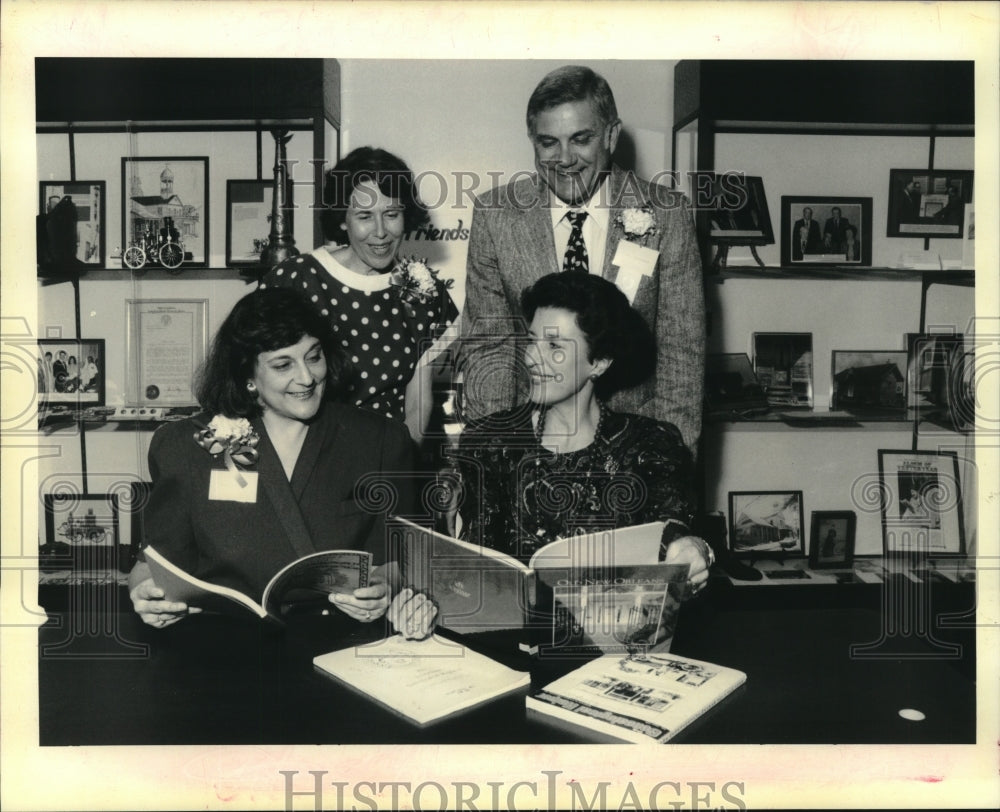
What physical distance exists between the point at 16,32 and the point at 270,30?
623 mm

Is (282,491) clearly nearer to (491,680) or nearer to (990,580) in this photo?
(491,680)

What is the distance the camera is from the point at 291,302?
2.20m

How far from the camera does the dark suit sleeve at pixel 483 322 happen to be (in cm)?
228

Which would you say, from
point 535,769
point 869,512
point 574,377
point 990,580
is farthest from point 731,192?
point 535,769

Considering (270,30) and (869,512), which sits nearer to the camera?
(270,30)

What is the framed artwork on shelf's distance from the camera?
228 centimetres

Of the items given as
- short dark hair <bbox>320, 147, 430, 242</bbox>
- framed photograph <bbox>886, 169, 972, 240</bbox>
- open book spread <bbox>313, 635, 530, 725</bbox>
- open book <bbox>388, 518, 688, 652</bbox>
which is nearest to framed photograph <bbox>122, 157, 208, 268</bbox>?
short dark hair <bbox>320, 147, 430, 242</bbox>

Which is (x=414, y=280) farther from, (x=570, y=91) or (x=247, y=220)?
(x=570, y=91)

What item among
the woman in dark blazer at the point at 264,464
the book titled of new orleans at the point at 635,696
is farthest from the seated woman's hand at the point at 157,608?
the book titled of new orleans at the point at 635,696

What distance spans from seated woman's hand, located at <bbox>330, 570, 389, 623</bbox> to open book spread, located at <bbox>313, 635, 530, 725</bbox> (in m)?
0.09

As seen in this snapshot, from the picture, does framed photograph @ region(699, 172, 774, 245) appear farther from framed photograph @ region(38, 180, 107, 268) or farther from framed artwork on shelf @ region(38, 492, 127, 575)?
framed artwork on shelf @ region(38, 492, 127, 575)

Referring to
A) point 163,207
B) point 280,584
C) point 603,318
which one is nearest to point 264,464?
point 280,584

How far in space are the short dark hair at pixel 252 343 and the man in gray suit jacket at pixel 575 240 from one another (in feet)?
1.19

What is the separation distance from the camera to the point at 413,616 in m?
1.86
